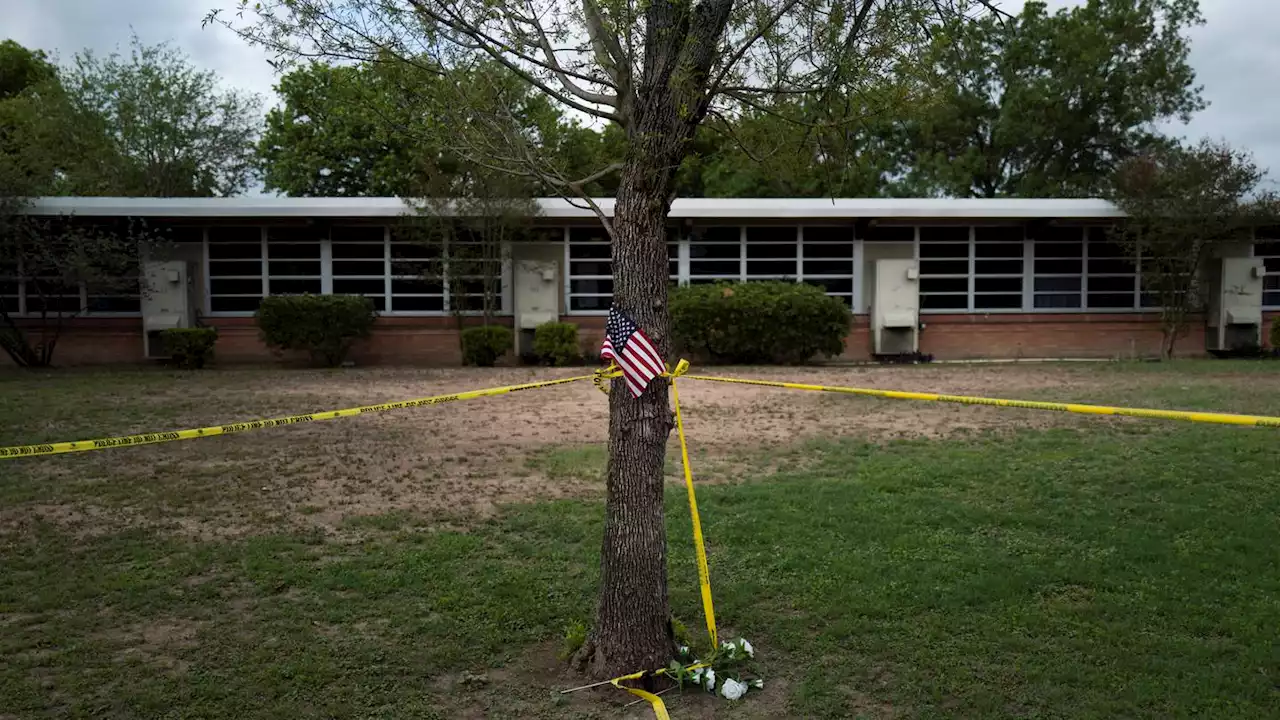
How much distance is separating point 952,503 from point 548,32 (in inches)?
170

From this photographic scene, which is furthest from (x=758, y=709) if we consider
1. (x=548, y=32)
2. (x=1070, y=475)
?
(x=1070, y=475)

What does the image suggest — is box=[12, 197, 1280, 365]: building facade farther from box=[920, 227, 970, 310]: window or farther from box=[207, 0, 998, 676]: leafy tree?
box=[207, 0, 998, 676]: leafy tree

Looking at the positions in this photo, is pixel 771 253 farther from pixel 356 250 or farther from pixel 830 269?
pixel 356 250

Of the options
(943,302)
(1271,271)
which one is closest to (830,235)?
(943,302)

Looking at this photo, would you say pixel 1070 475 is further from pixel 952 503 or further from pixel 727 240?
pixel 727 240

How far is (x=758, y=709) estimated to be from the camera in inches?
161

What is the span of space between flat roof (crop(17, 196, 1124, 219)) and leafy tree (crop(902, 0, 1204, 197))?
11.6 meters

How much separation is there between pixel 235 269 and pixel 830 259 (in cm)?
1180

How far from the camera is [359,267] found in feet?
65.0

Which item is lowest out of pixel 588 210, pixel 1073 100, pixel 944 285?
pixel 944 285

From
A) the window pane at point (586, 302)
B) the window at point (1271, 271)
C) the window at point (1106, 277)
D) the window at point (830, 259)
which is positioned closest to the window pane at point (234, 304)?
the window pane at point (586, 302)

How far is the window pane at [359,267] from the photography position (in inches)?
778

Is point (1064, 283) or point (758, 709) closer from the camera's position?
point (758, 709)

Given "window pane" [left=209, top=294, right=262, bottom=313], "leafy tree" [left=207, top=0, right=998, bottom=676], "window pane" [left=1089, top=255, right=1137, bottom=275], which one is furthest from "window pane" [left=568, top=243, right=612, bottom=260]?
"leafy tree" [left=207, top=0, right=998, bottom=676]
